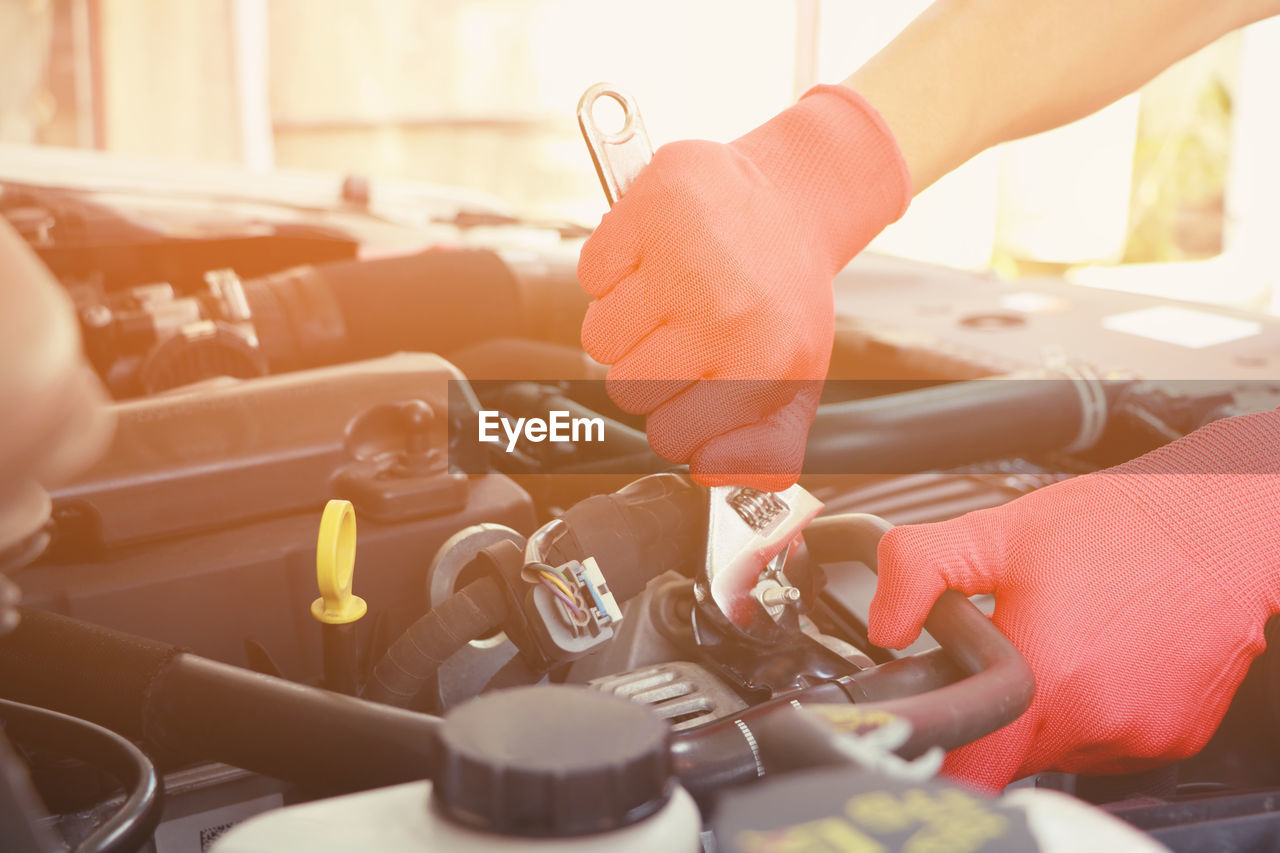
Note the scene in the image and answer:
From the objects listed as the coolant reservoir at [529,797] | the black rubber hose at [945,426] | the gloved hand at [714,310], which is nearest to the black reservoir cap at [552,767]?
the coolant reservoir at [529,797]

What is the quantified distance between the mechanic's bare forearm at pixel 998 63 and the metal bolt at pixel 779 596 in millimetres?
377

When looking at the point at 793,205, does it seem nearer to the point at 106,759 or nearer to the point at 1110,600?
the point at 1110,600

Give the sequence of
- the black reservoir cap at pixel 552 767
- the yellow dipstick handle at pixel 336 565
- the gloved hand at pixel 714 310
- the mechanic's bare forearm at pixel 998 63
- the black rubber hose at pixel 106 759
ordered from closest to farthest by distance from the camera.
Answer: the black reservoir cap at pixel 552 767, the black rubber hose at pixel 106 759, the yellow dipstick handle at pixel 336 565, the gloved hand at pixel 714 310, the mechanic's bare forearm at pixel 998 63

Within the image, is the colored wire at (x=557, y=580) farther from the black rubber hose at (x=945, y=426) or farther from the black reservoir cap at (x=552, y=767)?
the black rubber hose at (x=945, y=426)

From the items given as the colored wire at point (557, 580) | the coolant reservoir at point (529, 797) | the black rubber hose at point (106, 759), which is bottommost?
the black rubber hose at point (106, 759)

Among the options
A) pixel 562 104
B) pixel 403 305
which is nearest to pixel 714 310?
pixel 403 305

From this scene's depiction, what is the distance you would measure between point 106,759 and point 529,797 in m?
0.28

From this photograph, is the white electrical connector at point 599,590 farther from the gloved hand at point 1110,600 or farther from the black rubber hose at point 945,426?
the black rubber hose at point 945,426

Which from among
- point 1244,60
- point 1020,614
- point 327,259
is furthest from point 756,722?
point 1244,60

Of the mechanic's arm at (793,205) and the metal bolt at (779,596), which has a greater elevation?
the mechanic's arm at (793,205)

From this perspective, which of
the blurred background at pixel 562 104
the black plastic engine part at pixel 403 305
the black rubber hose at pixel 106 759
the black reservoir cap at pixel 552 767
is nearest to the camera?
the black reservoir cap at pixel 552 767

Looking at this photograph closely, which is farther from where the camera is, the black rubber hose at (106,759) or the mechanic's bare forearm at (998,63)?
the mechanic's bare forearm at (998,63)

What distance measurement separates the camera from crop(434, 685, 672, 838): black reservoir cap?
341 mm

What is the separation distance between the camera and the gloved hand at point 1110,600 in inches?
23.3
